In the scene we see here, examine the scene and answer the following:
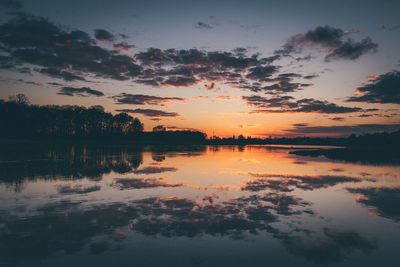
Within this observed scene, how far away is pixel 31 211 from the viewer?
10148mm

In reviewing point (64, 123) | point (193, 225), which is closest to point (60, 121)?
point (64, 123)

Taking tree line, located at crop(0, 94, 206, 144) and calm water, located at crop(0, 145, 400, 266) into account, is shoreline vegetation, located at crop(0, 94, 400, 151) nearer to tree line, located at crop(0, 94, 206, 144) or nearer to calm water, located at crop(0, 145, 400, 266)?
tree line, located at crop(0, 94, 206, 144)

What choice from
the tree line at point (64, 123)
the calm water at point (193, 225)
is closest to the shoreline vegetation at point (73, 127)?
the tree line at point (64, 123)

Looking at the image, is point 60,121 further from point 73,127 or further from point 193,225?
point 193,225

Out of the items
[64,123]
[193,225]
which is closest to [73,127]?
[64,123]

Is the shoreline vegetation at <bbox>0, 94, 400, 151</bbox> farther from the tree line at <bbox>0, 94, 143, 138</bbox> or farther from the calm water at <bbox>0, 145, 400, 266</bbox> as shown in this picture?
the calm water at <bbox>0, 145, 400, 266</bbox>

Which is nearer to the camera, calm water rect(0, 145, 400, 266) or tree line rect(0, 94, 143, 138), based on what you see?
calm water rect(0, 145, 400, 266)

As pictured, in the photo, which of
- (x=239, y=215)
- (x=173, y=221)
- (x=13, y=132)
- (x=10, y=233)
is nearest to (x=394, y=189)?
(x=239, y=215)

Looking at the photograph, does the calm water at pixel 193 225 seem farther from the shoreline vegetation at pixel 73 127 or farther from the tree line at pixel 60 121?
the tree line at pixel 60 121

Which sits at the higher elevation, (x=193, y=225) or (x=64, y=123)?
(x=64, y=123)

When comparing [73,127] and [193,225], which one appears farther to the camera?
[73,127]

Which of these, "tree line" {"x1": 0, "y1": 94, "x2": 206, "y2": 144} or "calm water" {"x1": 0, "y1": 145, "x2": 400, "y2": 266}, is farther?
"tree line" {"x1": 0, "y1": 94, "x2": 206, "y2": 144}

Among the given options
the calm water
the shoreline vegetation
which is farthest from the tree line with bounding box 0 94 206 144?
the calm water

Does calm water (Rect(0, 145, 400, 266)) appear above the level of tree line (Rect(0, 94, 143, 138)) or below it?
below
